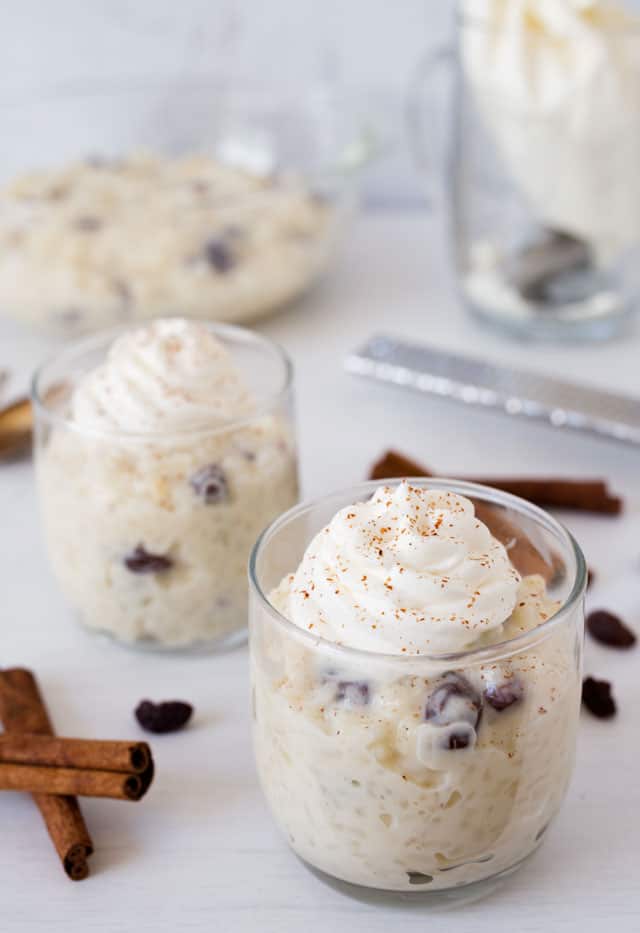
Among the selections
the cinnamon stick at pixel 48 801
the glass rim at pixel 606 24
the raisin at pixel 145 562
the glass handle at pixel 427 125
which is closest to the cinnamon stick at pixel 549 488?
the raisin at pixel 145 562

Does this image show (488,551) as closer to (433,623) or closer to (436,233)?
(433,623)

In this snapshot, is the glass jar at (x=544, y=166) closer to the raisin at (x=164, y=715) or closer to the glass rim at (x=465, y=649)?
the glass rim at (x=465, y=649)

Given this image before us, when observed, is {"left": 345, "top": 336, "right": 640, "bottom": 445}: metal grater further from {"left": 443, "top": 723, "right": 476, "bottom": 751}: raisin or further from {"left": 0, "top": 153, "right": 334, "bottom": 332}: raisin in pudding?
{"left": 443, "top": 723, "right": 476, "bottom": 751}: raisin

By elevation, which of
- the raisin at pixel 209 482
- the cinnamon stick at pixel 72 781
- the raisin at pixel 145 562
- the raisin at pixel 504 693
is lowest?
the cinnamon stick at pixel 72 781

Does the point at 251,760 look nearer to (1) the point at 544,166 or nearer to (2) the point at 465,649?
(2) the point at 465,649

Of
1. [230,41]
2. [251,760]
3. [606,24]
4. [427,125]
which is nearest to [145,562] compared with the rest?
[251,760]

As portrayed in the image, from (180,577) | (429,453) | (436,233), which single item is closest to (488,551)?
(180,577)
